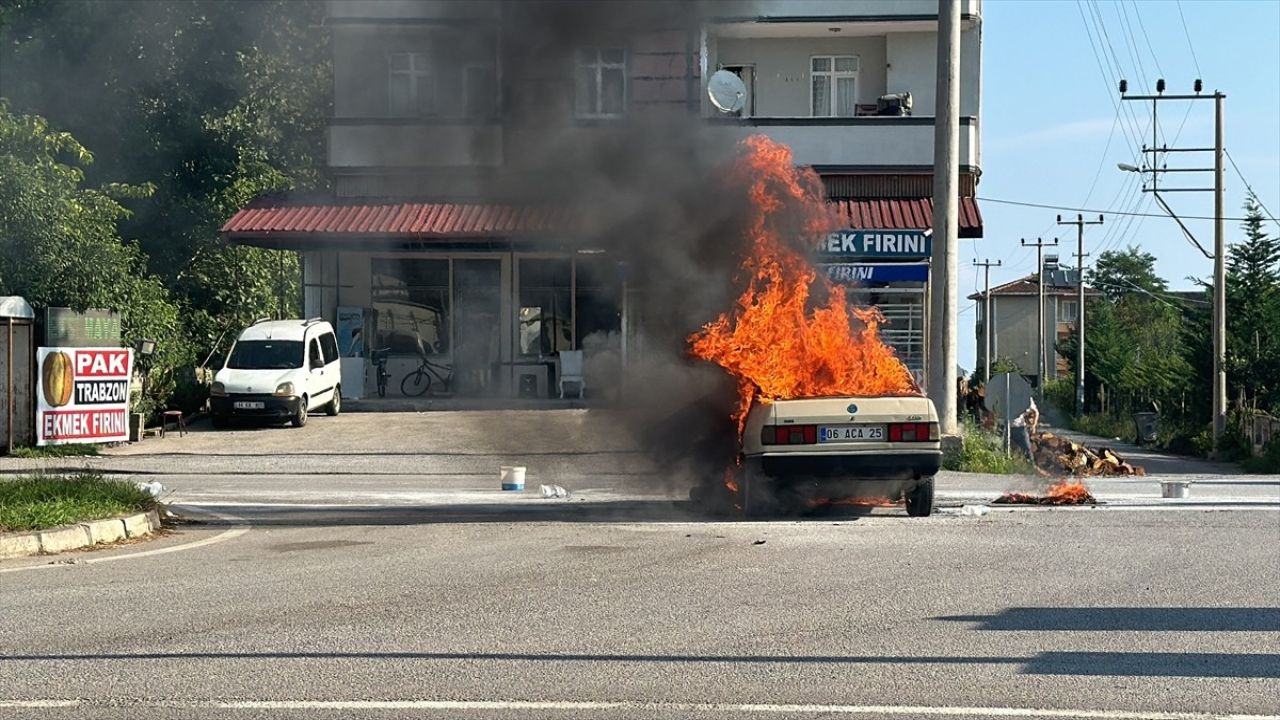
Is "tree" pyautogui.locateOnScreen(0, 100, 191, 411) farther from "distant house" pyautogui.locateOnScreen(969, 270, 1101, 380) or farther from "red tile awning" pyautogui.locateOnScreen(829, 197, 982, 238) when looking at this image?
"distant house" pyautogui.locateOnScreen(969, 270, 1101, 380)

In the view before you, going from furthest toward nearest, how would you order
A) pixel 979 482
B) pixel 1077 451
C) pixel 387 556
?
pixel 1077 451
pixel 979 482
pixel 387 556

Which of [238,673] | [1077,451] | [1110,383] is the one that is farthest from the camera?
[1110,383]

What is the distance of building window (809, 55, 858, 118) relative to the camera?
30016 millimetres

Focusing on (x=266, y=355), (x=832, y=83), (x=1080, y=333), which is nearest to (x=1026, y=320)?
(x=1080, y=333)

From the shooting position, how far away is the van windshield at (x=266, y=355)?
24.7 metres

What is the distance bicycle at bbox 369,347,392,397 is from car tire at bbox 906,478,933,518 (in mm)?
15463

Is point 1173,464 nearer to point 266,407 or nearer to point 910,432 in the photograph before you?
point 266,407

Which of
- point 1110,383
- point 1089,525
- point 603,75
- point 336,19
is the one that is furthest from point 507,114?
point 1110,383

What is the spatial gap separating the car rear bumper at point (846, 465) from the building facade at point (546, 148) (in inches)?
104

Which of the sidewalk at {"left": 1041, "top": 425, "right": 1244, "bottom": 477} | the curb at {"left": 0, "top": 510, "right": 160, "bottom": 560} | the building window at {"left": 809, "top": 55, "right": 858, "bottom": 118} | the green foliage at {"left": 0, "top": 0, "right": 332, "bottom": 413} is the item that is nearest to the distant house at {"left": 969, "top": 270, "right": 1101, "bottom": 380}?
the sidewalk at {"left": 1041, "top": 425, "right": 1244, "bottom": 477}

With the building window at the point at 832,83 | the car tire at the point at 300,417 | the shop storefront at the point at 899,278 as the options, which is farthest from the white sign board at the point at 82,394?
the building window at the point at 832,83

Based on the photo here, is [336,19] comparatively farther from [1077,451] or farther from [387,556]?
[1077,451]

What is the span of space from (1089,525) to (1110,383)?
5531 cm

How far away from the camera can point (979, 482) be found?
17578 millimetres
